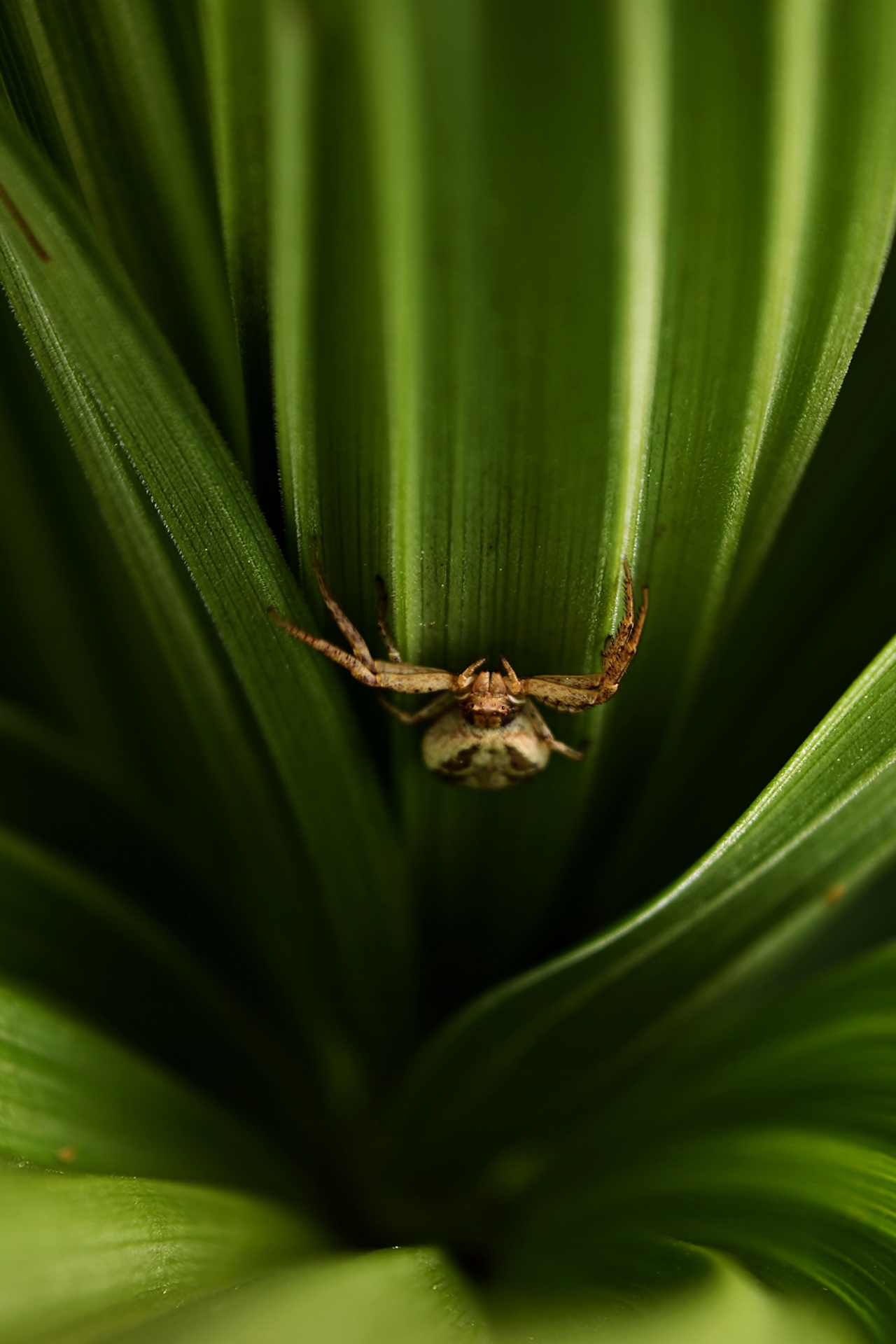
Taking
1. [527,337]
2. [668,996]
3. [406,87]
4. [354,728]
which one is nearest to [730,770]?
[668,996]

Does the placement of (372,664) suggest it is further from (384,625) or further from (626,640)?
(626,640)

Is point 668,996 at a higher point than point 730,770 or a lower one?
lower

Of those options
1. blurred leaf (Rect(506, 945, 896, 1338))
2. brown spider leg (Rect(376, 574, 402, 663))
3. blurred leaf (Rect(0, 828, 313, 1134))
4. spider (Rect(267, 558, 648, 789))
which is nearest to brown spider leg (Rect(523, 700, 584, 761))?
spider (Rect(267, 558, 648, 789))

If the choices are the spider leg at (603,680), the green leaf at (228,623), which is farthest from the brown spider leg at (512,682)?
the green leaf at (228,623)

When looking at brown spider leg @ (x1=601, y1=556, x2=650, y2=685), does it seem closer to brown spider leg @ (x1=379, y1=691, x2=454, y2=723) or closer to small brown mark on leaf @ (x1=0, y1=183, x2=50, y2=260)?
brown spider leg @ (x1=379, y1=691, x2=454, y2=723)

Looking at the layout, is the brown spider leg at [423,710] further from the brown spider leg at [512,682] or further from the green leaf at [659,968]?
the green leaf at [659,968]

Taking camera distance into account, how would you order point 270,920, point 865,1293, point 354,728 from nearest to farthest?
point 865,1293, point 354,728, point 270,920

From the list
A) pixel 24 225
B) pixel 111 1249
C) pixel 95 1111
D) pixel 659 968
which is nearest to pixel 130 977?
pixel 95 1111

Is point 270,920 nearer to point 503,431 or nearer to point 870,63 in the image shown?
point 503,431
